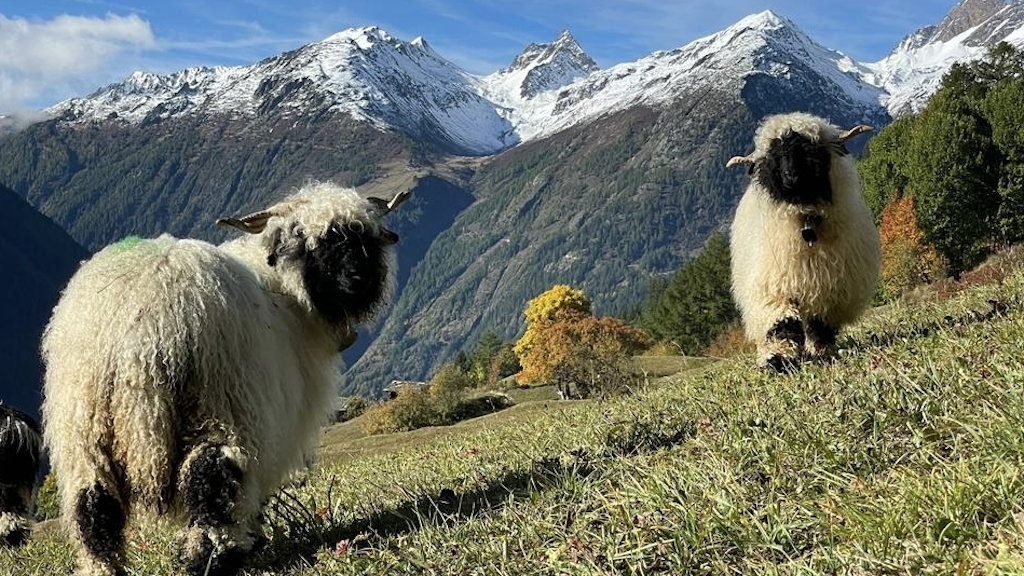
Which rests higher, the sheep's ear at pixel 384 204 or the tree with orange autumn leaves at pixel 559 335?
the sheep's ear at pixel 384 204

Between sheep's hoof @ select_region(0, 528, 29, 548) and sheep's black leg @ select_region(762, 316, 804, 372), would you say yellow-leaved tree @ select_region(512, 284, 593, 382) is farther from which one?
sheep's black leg @ select_region(762, 316, 804, 372)

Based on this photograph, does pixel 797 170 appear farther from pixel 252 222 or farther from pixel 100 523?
pixel 100 523

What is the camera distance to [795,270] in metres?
10.8

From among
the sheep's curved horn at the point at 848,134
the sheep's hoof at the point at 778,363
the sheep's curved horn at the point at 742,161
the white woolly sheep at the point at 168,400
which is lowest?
the sheep's hoof at the point at 778,363

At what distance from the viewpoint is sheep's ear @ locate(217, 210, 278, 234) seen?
7.69 metres

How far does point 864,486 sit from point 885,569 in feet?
2.70

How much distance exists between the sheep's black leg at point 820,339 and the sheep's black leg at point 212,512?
23.3ft

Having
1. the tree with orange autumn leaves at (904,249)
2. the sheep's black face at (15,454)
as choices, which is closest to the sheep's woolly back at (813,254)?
the sheep's black face at (15,454)

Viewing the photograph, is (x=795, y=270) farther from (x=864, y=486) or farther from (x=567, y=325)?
(x=567, y=325)

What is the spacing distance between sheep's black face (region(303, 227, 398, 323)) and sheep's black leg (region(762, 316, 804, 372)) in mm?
5043

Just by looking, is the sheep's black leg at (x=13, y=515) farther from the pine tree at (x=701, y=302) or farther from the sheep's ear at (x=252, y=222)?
the pine tree at (x=701, y=302)

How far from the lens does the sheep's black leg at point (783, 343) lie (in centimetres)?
1014

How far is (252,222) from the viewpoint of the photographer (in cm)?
804

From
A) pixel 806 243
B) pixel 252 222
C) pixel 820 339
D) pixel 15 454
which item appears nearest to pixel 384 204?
pixel 252 222
